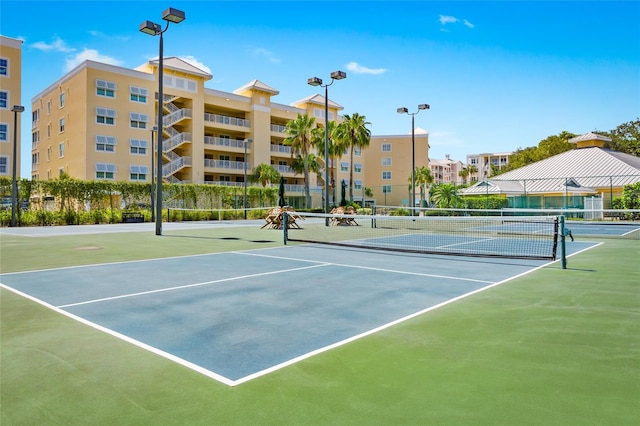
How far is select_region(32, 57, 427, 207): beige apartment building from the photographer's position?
146 ft

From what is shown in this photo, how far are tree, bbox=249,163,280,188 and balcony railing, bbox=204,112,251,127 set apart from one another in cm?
569

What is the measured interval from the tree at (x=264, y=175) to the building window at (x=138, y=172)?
1289cm

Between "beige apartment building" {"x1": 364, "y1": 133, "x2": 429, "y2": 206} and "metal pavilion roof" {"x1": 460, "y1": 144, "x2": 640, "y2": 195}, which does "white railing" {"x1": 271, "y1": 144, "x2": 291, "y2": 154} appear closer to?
"beige apartment building" {"x1": 364, "y1": 133, "x2": 429, "y2": 206}

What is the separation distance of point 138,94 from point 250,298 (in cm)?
4614

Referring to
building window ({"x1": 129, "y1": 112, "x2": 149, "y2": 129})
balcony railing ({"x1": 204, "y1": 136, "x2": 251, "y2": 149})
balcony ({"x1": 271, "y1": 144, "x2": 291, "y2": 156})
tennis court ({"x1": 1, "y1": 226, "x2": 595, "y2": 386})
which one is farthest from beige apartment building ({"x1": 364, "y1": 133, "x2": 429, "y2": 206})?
tennis court ({"x1": 1, "y1": 226, "x2": 595, "y2": 386})

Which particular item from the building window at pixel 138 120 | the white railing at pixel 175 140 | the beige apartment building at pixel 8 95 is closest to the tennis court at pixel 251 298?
the beige apartment building at pixel 8 95

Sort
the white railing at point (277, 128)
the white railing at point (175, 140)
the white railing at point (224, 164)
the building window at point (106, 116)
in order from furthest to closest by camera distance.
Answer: the white railing at point (277, 128) → the white railing at point (224, 164) → the white railing at point (175, 140) → the building window at point (106, 116)

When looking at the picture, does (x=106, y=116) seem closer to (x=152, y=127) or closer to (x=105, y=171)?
(x=152, y=127)

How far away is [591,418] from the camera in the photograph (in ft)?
10.5

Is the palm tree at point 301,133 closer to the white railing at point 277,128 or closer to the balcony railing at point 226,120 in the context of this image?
the white railing at point 277,128

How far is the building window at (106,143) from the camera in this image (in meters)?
44.3

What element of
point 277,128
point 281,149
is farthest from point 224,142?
point 281,149

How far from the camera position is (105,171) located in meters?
44.8

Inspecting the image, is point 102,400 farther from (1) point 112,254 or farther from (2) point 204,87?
(2) point 204,87
